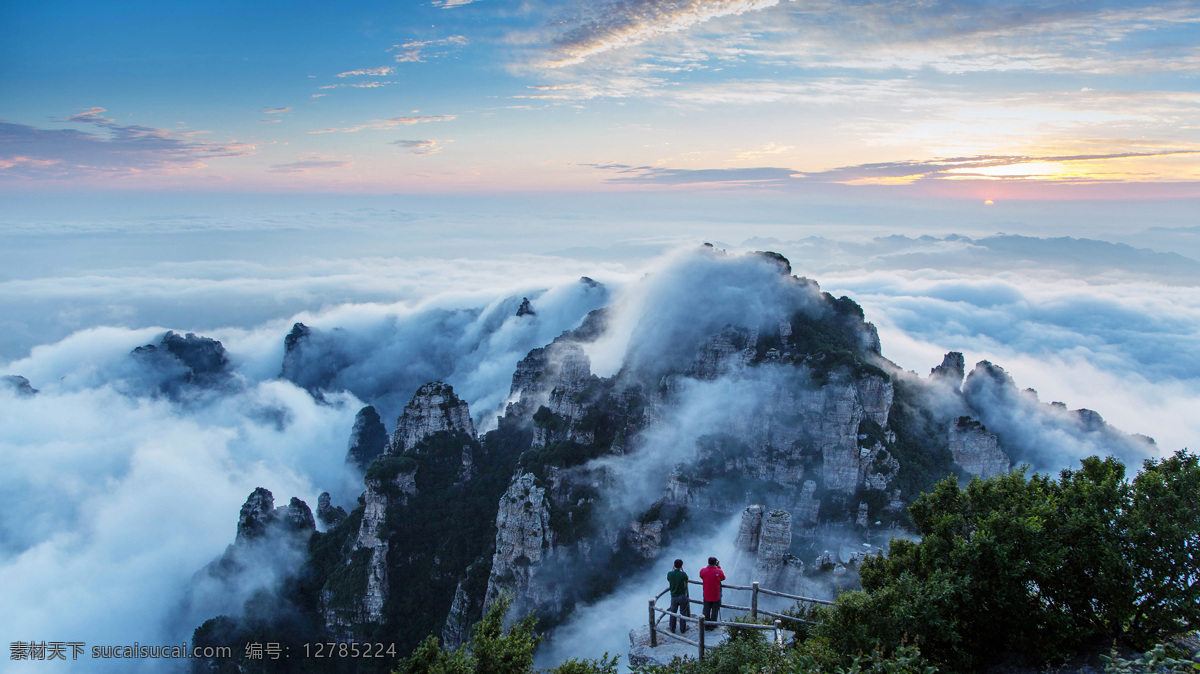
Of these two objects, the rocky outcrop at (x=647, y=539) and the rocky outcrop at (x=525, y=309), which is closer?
the rocky outcrop at (x=647, y=539)

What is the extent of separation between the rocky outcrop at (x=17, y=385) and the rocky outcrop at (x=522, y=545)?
14762cm

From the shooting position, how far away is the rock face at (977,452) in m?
55.8

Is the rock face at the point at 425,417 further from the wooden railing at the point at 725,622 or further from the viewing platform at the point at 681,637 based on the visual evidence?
the wooden railing at the point at 725,622

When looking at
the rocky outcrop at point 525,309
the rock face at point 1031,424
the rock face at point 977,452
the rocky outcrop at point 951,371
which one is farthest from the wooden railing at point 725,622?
the rocky outcrop at point 525,309

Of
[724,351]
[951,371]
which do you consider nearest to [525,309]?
[724,351]

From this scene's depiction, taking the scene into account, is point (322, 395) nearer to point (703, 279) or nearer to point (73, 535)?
point (73, 535)

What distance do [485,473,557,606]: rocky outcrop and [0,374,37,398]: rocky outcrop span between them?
484 ft

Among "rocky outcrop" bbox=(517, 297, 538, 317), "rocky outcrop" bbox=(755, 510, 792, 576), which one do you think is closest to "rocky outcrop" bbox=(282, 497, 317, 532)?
"rocky outcrop" bbox=(755, 510, 792, 576)

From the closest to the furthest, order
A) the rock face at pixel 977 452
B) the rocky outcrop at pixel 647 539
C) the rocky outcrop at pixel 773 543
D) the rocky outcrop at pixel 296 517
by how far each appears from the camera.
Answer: the rocky outcrop at pixel 773 543, the rocky outcrop at pixel 647 539, the rock face at pixel 977 452, the rocky outcrop at pixel 296 517

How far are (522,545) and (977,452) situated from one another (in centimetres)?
4072

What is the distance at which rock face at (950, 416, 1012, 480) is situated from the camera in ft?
183

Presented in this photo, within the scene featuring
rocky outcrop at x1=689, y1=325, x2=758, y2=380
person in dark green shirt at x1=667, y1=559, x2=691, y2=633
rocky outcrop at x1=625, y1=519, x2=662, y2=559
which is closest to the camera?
person in dark green shirt at x1=667, y1=559, x2=691, y2=633

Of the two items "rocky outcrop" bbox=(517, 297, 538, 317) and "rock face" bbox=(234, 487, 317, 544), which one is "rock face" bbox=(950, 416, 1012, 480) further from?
"rocky outcrop" bbox=(517, 297, 538, 317)

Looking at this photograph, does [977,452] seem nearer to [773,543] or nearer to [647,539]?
[773,543]
